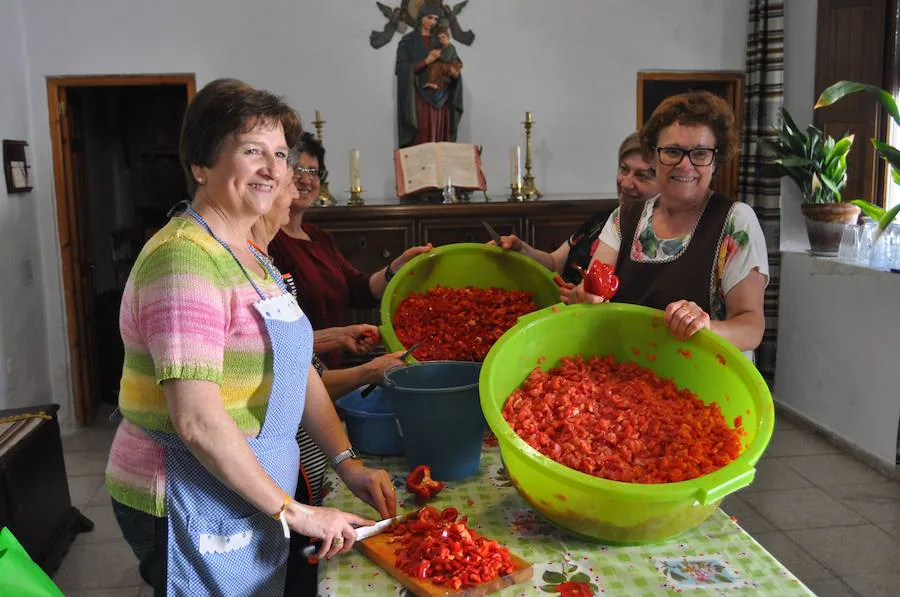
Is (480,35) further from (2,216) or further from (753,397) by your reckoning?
(753,397)

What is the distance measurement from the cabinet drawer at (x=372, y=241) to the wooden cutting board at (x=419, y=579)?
2662 mm

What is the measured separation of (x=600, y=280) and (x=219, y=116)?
0.80 meters

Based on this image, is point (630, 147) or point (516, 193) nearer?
point (630, 147)

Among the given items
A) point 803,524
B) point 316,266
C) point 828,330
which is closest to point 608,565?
point 316,266

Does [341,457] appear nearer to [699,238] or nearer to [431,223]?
[699,238]

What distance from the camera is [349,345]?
1895 millimetres

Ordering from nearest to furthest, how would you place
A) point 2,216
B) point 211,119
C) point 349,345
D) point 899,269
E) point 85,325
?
point 211,119, point 349,345, point 899,269, point 2,216, point 85,325

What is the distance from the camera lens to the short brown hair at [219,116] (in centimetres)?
118

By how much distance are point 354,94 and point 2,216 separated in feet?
6.21

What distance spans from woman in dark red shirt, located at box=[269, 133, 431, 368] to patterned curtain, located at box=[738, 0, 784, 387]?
2.66 meters

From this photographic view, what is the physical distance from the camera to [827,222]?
3.80 metres

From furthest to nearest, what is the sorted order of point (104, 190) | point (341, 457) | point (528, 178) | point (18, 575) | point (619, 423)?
point (104, 190) → point (528, 178) → point (341, 457) → point (619, 423) → point (18, 575)

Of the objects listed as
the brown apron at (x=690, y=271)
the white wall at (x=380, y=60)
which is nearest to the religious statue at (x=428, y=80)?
the white wall at (x=380, y=60)

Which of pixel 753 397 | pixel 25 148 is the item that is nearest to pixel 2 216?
pixel 25 148
